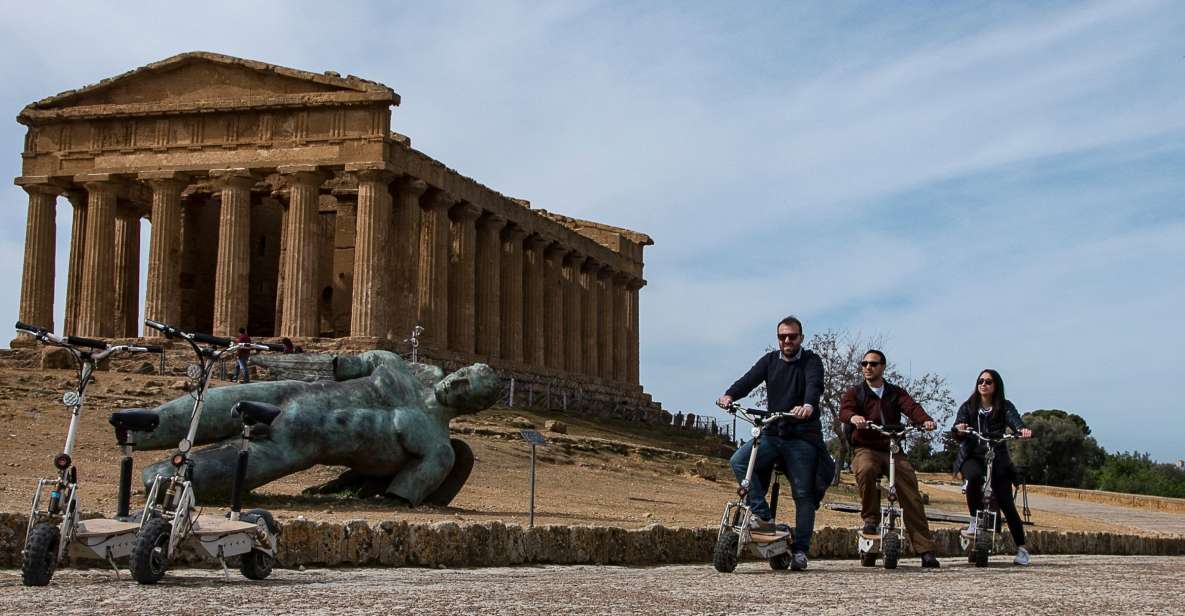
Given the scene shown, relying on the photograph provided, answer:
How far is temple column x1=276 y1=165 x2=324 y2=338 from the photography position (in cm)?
4812

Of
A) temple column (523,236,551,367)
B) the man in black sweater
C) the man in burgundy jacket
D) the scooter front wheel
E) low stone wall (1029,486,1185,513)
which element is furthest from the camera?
temple column (523,236,551,367)

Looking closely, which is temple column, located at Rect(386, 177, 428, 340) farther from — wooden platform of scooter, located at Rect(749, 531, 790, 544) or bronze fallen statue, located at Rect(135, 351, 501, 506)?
wooden platform of scooter, located at Rect(749, 531, 790, 544)

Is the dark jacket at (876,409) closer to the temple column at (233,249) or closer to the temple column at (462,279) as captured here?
the temple column at (233,249)

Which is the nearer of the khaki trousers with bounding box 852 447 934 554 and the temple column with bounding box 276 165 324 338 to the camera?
the khaki trousers with bounding box 852 447 934 554

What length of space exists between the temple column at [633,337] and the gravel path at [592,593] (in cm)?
6475

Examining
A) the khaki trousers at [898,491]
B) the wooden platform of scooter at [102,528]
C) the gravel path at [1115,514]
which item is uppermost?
the khaki trousers at [898,491]

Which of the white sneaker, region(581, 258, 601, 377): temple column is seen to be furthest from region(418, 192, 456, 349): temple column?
the white sneaker

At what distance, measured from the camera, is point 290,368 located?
17.6 m

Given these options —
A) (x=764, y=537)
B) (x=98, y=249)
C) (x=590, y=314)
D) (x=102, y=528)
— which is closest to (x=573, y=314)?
(x=590, y=314)

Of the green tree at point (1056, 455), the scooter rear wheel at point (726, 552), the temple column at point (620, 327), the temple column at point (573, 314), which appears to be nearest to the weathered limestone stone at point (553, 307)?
the temple column at point (573, 314)

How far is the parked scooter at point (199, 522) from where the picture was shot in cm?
884

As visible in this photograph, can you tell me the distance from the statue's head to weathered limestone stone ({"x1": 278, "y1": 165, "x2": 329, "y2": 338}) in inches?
1225

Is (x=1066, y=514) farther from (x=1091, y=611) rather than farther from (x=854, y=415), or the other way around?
(x=1091, y=611)

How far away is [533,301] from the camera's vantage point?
2461 inches
